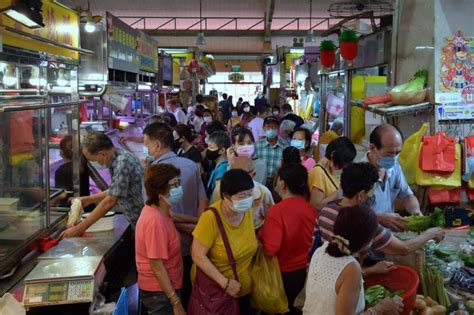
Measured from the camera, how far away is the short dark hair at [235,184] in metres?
3.16

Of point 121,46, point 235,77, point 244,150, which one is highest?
point 235,77

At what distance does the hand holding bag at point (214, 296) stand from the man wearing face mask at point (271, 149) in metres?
2.43

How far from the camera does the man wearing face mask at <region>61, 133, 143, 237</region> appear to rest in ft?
12.8

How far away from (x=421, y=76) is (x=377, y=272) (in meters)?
2.43

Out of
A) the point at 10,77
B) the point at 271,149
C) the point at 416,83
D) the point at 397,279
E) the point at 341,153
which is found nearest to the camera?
the point at 397,279

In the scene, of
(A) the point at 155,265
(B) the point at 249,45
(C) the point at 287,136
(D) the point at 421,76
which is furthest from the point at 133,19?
(A) the point at 155,265

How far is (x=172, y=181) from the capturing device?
3271mm

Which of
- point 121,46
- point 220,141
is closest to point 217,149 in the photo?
point 220,141

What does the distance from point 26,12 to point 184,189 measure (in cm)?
169

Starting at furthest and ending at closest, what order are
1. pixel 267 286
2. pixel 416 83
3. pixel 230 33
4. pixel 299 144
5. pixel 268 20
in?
pixel 230 33 < pixel 268 20 < pixel 299 144 < pixel 416 83 < pixel 267 286

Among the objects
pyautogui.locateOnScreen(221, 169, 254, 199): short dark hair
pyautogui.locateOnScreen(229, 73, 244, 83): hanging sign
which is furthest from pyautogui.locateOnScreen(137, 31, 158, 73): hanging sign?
pyautogui.locateOnScreen(229, 73, 244, 83): hanging sign

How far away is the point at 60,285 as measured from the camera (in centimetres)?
282

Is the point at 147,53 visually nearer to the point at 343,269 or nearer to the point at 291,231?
the point at 291,231

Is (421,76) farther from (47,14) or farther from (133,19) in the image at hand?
(133,19)
